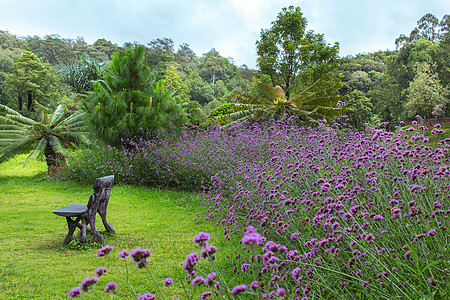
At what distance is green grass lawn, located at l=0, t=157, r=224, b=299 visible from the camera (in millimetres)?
3422

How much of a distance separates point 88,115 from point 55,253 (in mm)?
8387

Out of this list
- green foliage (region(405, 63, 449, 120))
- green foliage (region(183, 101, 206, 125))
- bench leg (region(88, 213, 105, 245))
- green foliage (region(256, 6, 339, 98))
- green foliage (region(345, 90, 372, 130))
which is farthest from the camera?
green foliage (region(345, 90, 372, 130))

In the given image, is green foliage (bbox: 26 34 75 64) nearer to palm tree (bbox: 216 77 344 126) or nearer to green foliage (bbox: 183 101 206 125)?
green foliage (bbox: 183 101 206 125)

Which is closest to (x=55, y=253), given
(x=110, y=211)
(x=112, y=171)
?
(x=110, y=211)

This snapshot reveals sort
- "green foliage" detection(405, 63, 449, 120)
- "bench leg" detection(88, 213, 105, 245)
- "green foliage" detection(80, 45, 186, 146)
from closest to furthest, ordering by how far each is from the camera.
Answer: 1. "bench leg" detection(88, 213, 105, 245)
2. "green foliage" detection(80, 45, 186, 146)
3. "green foliage" detection(405, 63, 449, 120)

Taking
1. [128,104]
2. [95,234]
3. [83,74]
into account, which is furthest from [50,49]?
[95,234]

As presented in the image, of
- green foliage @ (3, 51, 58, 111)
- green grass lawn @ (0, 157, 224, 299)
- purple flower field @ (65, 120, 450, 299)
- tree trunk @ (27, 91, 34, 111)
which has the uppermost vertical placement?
green foliage @ (3, 51, 58, 111)

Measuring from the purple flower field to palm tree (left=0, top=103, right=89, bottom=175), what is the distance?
52.1 inches

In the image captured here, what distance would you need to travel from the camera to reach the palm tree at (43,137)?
12211 millimetres

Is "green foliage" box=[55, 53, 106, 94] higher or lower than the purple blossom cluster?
higher

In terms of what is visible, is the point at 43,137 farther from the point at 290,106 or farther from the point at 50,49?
the point at 50,49

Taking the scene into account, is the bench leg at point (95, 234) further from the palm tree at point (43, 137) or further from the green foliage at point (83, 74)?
the green foliage at point (83, 74)

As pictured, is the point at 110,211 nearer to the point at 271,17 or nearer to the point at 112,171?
the point at 112,171

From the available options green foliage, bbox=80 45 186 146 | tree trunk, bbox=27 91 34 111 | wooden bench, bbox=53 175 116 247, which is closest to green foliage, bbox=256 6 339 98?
green foliage, bbox=80 45 186 146
